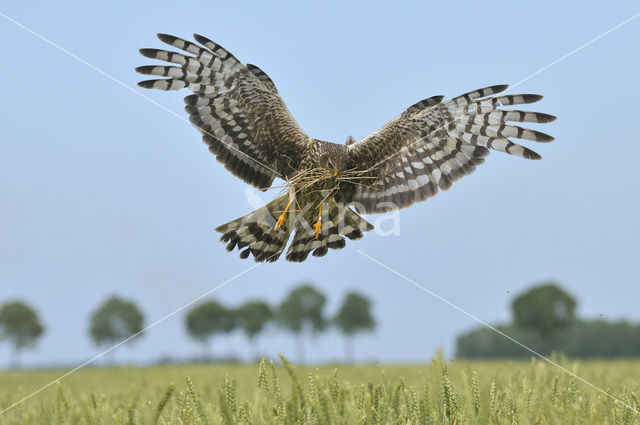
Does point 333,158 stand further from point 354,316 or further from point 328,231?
point 354,316

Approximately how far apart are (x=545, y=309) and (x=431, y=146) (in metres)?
44.2

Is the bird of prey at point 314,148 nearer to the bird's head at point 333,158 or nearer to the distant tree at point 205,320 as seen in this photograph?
the bird's head at point 333,158

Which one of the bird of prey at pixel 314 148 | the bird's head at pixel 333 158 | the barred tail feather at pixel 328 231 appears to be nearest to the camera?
the bird's head at pixel 333 158

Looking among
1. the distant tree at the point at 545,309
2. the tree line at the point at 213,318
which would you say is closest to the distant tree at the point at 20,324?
the tree line at the point at 213,318

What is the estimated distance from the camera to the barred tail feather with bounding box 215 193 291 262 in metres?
5.88

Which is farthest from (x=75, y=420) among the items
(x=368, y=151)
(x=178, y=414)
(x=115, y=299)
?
(x=115, y=299)

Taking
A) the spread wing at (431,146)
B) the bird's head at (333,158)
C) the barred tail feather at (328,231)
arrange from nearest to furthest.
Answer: the bird's head at (333,158) < the barred tail feather at (328,231) < the spread wing at (431,146)

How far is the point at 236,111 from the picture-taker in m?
6.09

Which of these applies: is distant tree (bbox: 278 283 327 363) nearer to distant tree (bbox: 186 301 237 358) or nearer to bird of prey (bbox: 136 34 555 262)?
distant tree (bbox: 186 301 237 358)

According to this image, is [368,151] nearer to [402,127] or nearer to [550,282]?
[402,127]

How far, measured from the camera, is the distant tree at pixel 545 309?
152 feet

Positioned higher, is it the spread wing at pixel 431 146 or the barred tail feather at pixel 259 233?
the spread wing at pixel 431 146

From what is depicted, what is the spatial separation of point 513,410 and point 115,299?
151 feet

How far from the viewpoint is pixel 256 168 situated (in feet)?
20.7
